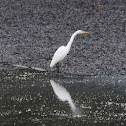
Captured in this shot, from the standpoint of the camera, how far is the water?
28.1 feet

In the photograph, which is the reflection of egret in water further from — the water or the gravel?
the gravel

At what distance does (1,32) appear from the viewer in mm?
21438

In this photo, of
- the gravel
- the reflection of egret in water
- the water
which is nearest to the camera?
the water

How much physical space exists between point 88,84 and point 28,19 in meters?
13.1

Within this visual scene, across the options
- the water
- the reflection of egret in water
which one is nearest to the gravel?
the water

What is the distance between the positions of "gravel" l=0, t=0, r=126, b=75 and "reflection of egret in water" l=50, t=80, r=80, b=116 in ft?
6.72

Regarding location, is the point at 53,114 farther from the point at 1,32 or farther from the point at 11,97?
the point at 1,32

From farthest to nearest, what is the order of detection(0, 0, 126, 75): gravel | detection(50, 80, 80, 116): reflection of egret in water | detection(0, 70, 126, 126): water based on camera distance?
1. detection(0, 0, 126, 75): gravel
2. detection(50, 80, 80, 116): reflection of egret in water
3. detection(0, 70, 126, 126): water

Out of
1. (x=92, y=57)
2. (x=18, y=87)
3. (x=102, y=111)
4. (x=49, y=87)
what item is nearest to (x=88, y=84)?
(x=49, y=87)

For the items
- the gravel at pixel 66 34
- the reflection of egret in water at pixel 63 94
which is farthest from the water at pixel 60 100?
the gravel at pixel 66 34

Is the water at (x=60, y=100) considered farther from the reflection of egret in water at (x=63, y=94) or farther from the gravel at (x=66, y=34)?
the gravel at (x=66, y=34)

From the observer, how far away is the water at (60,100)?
8.56 metres

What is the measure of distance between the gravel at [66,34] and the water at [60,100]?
4.45ft

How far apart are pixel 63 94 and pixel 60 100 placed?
0.64 metres
